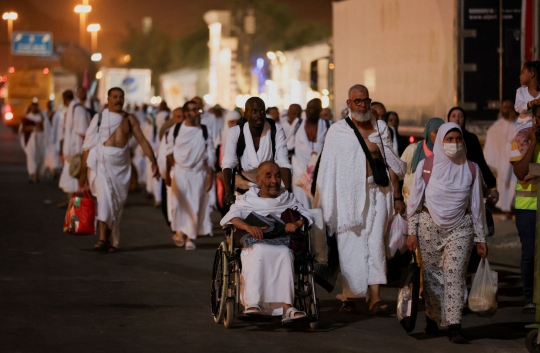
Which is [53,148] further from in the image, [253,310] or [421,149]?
[253,310]

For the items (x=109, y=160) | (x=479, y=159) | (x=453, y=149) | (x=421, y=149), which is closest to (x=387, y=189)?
(x=421, y=149)

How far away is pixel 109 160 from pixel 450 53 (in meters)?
5.92

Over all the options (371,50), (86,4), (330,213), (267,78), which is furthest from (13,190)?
(86,4)

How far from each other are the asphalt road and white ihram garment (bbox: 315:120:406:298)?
375 millimetres

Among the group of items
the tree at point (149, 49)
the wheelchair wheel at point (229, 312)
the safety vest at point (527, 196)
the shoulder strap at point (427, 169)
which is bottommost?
the wheelchair wheel at point (229, 312)

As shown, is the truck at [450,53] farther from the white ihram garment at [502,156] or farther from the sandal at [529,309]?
the sandal at [529,309]

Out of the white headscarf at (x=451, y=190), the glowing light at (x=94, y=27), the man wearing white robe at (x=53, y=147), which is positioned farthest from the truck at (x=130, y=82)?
the white headscarf at (x=451, y=190)

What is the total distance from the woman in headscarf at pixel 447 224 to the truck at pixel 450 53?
6369 mm

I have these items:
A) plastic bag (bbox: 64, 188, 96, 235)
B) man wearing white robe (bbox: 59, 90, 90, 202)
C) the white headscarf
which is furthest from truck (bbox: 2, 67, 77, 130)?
the white headscarf

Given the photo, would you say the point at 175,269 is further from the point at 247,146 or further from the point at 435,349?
the point at 435,349

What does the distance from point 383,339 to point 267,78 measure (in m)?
51.4

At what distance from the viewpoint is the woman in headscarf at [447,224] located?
840 cm

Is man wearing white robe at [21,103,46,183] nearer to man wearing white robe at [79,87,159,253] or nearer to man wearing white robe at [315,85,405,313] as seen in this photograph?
man wearing white robe at [79,87,159,253]

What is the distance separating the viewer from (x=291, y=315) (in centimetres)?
848
